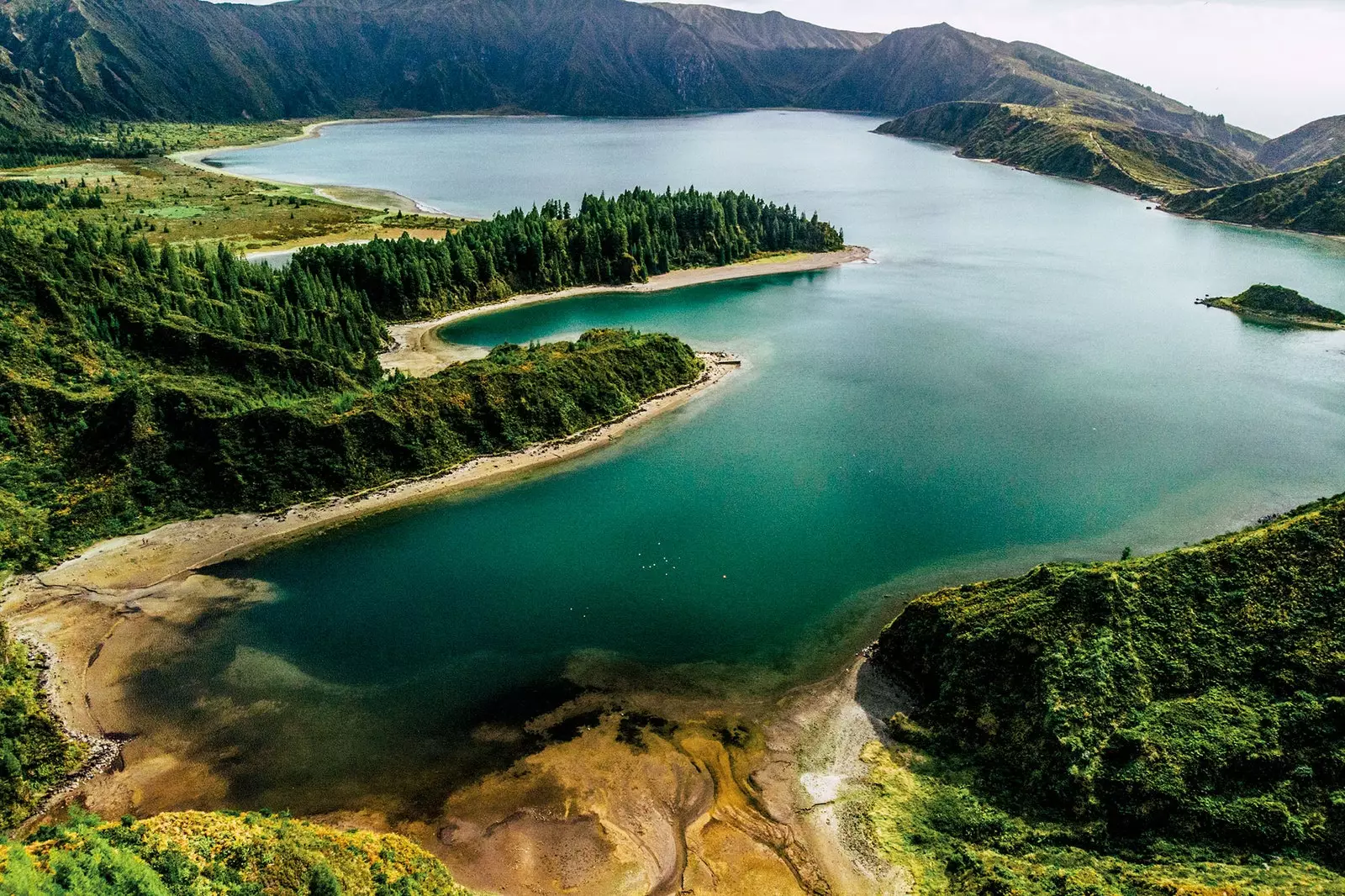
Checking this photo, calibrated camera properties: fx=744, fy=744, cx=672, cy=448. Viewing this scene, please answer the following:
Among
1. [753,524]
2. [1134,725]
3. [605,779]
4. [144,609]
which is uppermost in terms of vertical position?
[1134,725]

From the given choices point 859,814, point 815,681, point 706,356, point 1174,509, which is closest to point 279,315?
point 706,356

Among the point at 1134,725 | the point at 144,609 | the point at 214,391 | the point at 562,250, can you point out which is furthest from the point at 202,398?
the point at 562,250

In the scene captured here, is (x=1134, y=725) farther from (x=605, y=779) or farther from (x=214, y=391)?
(x=214, y=391)

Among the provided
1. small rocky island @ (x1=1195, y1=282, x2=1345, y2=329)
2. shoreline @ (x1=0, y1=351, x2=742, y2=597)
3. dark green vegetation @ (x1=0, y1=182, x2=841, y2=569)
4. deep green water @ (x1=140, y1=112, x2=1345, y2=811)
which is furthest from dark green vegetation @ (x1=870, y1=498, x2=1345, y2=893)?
small rocky island @ (x1=1195, y1=282, x2=1345, y2=329)

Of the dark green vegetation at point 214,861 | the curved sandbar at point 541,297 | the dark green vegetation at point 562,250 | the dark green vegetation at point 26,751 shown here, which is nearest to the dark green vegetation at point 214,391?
the curved sandbar at point 541,297

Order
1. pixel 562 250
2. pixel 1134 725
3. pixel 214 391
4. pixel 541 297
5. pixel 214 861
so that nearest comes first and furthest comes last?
pixel 214 861
pixel 1134 725
pixel 214 391
pixel 541 297
pixel 562 250

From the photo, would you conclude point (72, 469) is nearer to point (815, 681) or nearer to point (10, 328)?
point (10, 328)
